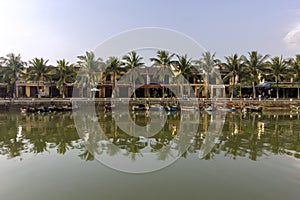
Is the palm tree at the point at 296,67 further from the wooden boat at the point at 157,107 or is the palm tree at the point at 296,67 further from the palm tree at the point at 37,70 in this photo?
the palm tree at the point at 37,70

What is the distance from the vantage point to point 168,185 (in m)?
7.95

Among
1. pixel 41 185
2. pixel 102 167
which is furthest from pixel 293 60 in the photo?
pixel 41 185

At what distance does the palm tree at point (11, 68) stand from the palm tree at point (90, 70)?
984 centimetres

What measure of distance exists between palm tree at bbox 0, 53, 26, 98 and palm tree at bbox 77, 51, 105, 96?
9840 mm

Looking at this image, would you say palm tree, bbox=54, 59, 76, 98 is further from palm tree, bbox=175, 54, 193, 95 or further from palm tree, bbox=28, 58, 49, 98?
palm tree, bbox=175, 54, 193, 95

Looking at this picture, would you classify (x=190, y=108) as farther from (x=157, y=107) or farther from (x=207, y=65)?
(x=207, y=65)

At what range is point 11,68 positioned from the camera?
35.9m

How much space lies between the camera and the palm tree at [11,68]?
35719mm

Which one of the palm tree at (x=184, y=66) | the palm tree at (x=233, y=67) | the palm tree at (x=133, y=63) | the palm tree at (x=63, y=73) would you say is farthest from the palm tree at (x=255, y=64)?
the palm tree at (x=63, y=73)

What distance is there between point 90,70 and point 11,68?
12548 millimetres

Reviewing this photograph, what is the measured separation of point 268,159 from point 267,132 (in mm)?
7156

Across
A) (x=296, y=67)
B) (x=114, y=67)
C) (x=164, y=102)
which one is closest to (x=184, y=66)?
(x=164, y=102)

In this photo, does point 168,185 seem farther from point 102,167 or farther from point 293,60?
point 293,60

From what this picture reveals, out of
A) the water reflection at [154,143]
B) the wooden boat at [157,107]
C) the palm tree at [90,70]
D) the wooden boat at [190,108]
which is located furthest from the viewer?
the palm tree at [90,70]
